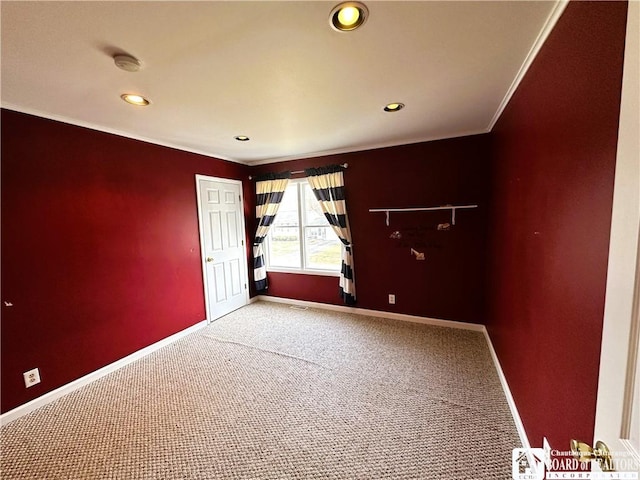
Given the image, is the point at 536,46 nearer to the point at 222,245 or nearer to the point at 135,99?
the point at 135,99

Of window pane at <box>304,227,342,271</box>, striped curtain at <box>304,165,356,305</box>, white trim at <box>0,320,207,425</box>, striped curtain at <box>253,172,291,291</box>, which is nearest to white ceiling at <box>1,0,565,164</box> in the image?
striped curtain at <box>304,165,356,305</box>

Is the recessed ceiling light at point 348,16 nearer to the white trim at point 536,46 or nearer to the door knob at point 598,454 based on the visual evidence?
the white trim at point 536,46

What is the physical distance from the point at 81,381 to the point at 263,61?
3047 millimetres

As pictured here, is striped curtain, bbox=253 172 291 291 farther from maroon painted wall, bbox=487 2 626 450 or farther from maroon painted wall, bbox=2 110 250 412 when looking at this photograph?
maroon painted wall, bbox=487 2 626 450

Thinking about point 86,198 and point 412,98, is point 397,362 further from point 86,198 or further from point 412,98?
point 86,198

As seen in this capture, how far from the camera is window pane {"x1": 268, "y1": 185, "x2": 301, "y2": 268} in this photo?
4.23 meters

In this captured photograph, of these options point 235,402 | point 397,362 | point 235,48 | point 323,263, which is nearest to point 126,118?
point 235,48

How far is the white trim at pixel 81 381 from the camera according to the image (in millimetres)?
2010

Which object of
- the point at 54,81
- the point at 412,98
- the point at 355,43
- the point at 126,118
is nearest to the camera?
the point at 355,43

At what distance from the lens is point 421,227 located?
10.9 ft

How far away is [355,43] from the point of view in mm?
1378

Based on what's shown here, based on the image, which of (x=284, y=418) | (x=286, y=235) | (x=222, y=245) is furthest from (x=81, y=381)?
(x=286, y=235)

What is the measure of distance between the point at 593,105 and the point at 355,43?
1047mm

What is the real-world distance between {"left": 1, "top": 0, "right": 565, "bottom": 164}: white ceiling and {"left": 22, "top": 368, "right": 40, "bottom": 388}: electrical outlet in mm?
2027
